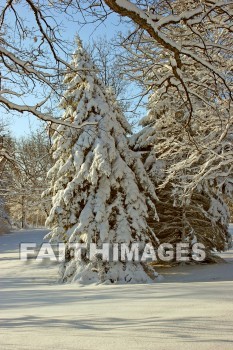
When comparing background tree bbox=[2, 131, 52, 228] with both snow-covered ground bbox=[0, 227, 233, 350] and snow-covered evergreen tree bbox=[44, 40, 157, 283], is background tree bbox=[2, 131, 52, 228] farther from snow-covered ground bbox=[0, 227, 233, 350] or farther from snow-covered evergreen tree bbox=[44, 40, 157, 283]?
snow-covered ground bbox=[0, 227, 233, 350]

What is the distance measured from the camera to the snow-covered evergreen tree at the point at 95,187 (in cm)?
1190

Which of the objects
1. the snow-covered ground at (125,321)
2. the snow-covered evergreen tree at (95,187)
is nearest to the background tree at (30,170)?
the snow-covered evergreen tree at (95,187)

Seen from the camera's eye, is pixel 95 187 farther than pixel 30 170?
No

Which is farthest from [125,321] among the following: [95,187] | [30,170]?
[30,170]

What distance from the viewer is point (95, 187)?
1236 centimetres

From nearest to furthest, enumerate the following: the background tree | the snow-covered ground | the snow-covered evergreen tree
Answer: the snow-covered ground, the snow-covered evergreen tree, the background tree

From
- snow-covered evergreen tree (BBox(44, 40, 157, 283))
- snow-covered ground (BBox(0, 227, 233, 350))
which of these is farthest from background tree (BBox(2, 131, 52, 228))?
snow-covered ground (BBox(0, 227, 233, 350))

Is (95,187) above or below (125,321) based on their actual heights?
above

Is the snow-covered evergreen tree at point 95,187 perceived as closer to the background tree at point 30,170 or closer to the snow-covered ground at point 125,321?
the background tree at point 30,170

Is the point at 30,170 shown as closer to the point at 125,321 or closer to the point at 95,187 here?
the point at 95,187

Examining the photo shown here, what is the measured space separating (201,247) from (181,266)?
3.32 feet

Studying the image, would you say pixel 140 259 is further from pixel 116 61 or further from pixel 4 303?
pixel 116 61

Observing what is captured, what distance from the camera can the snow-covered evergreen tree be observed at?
1190 centimetres

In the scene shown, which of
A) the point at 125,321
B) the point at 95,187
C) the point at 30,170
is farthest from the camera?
the point at 30,170
